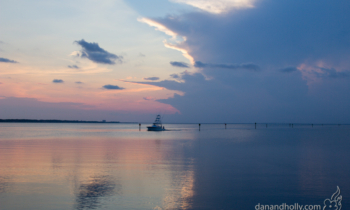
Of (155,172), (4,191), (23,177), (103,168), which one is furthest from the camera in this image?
(103,168)

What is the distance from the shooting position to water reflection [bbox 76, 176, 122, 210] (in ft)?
42.0

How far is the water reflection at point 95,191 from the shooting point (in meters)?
12.8

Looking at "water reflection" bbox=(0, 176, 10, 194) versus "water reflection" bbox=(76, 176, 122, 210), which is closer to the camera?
"water reflection" bbox=(76, 176, 122, 210)

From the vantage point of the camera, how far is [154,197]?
14.1 metres

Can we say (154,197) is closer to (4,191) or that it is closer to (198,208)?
(198,208)

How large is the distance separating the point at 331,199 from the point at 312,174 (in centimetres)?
740

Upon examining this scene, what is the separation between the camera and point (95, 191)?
15.0 metres

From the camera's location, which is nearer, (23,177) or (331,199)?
(331,199)

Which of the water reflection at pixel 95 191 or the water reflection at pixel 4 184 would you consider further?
the water reflection at pixel 4 184

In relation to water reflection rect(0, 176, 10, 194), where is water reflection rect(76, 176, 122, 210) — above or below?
above

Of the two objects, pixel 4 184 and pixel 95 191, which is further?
pixel 4 184

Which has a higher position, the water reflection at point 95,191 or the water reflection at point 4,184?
the water reflection at point 95,191

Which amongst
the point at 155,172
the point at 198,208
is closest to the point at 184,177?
the point at 155,172

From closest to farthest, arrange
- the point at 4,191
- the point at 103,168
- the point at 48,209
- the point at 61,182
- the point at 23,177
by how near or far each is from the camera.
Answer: the point at 48,209, the point at 4,191, the point at 61,182, the point at 23,177, the point at 103,168
